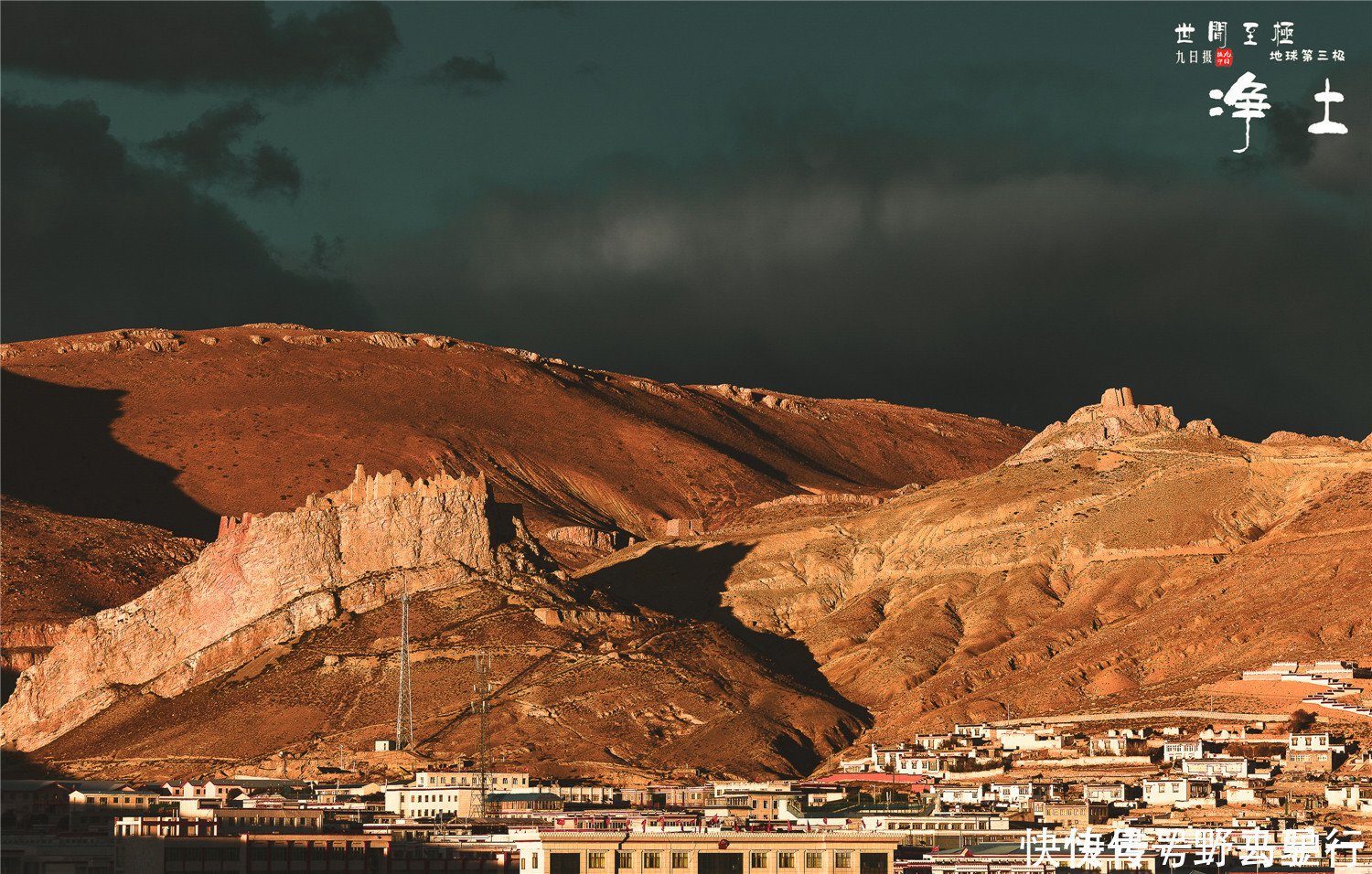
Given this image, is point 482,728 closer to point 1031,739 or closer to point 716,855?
point 1031,739

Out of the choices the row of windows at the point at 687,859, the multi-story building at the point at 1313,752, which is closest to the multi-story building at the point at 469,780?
the multi-story building at the point at 1313,752

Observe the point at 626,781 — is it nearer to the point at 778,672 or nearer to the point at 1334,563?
the point at 778,672

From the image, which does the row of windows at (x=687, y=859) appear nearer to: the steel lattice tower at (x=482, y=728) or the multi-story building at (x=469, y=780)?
the steel lattice tower at (x=482, y=728)

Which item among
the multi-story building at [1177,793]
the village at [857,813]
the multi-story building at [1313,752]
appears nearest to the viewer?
the village at [857,813]

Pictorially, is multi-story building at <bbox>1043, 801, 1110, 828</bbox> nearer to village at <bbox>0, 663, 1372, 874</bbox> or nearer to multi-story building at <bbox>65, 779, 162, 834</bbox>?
village at <bbox>0, 663, 1372, 874</bbox>

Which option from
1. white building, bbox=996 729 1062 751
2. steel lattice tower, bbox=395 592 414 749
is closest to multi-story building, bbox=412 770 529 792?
steel lattice tower, bbox=395 592 414 749

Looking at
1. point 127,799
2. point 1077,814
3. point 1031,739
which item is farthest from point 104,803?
point 1031,739
